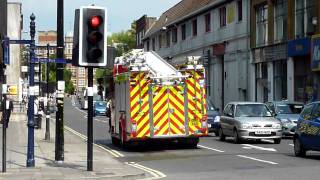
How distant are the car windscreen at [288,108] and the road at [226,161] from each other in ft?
15.6

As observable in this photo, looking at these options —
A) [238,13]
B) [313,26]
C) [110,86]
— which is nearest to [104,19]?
[110,86]

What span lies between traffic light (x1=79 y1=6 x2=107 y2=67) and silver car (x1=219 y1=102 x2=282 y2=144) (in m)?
11.1

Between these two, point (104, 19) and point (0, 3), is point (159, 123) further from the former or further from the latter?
point (0, 3)

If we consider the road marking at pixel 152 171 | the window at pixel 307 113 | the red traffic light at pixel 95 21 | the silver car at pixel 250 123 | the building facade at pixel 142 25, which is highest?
the building facade at pixel 142 25

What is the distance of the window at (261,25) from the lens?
143ft

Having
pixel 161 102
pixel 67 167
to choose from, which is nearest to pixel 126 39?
pixel 161 102

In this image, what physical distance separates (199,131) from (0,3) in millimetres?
37284

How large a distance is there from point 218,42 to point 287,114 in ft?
72.1

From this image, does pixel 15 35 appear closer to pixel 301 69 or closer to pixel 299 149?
pixel 301 69

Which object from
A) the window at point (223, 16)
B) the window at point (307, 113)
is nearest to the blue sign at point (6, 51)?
the window at point (307, 113)

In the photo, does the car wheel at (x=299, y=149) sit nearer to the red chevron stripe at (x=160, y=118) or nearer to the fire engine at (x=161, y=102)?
the fire engine at (x=161, y=102)

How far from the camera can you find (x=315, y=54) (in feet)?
120

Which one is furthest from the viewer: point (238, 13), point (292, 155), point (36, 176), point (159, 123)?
point (238, 13)

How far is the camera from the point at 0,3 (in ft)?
183
